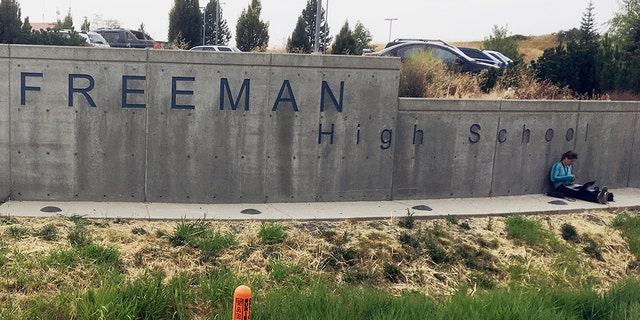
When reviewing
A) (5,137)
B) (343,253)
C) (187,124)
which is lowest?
(343,253)

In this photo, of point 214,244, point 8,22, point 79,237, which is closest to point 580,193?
point 214,244

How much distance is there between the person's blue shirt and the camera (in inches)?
444

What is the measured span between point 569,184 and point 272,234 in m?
5.78

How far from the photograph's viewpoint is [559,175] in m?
11.3

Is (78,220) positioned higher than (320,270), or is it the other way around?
(78,220)

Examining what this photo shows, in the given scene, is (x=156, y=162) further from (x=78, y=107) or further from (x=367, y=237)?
(x=367, y=237)

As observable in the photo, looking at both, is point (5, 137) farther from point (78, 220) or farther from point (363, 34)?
point (363, 34)

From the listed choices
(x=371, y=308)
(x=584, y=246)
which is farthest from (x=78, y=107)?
(x=584, y=246)

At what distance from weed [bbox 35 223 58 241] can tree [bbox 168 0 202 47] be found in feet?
117

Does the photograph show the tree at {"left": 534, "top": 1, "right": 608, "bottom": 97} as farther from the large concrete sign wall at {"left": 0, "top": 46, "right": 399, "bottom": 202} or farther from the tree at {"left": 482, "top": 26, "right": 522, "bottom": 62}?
the tree at {"left": 482, "top": 26, "right": 522, "bottom": 62}

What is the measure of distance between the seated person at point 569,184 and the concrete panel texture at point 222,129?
1445 mm

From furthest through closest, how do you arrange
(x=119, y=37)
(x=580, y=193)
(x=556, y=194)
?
(x=119, y=37)
(x=556, y=194)
(x=580, y=193)

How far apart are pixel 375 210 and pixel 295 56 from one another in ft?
7.65

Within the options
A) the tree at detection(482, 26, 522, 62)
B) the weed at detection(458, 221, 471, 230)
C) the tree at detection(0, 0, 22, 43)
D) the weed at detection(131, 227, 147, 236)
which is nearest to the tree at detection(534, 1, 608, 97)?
the weed at detection(458, 221, 471, 230)
